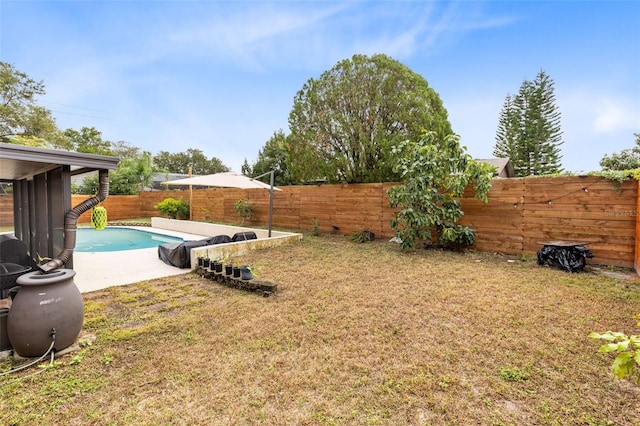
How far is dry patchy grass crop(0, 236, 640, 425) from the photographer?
6.41ft

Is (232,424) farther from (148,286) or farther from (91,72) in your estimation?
(91,72)

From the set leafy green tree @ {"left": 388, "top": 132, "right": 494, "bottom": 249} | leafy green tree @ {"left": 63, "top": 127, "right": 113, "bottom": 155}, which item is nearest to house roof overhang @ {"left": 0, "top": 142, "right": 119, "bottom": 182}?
leafy green tree @ {"left": 388, "top": 132, "right": 494, "bottom": 249}

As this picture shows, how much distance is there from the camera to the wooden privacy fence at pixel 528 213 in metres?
5.57

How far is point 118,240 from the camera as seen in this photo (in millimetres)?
11484

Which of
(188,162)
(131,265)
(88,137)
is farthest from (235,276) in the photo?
(188,162)

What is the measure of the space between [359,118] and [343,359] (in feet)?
27.2

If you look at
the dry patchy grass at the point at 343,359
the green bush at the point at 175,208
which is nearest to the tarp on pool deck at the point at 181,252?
the dry patchy grass at the point at 343,359

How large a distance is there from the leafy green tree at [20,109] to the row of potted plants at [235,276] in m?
16.7

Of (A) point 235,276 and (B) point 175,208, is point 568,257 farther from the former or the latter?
(B) point 175,208

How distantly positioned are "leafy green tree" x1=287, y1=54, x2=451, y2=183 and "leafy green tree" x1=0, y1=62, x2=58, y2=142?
15.0m

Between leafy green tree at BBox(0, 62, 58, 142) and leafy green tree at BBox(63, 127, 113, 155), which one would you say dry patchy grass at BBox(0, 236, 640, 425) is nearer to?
leafy green tree at BBox(0, 62, 58, 142)

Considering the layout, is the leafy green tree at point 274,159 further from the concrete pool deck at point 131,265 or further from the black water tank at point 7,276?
the black water tank at point 7,276

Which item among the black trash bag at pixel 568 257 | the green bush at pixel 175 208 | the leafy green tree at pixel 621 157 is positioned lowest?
the black trash bag at pixel 568 257

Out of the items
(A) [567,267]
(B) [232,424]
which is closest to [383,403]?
(B) [232,424]
